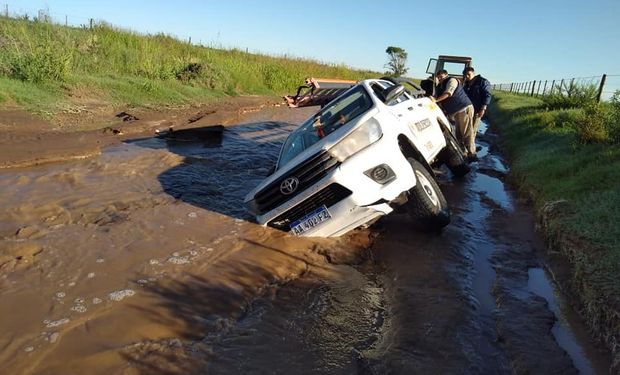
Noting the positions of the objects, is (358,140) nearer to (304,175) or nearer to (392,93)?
(304,175)

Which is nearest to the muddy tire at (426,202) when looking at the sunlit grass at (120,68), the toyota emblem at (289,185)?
the toyota emblem at (289,185)

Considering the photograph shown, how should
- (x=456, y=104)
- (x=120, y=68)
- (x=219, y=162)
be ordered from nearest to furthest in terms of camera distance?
(x=219, y=162) < (x=456, y=104) < (x=120, y=68)

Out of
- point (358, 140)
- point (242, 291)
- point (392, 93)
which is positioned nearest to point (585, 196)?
point (392, 93)

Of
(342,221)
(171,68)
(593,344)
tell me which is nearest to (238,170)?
(342,221)

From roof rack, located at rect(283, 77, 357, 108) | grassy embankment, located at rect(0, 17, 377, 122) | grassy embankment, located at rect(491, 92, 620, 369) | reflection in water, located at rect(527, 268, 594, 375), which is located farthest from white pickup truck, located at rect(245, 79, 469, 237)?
grassy embankment, located at rect(0, 17, 377, 122)

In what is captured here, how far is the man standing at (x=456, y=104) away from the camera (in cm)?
927

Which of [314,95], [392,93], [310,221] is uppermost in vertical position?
[392,93]

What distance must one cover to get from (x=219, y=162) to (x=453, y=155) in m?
4.14

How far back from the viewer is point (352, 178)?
4805mm

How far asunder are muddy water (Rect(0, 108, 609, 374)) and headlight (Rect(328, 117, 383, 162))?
1013 mm

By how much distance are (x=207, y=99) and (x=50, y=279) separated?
13.2 metres

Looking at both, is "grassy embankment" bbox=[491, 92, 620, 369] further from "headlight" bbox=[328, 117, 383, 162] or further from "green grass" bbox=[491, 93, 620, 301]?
"headlight" bbox=[328, 117, 383, 162]

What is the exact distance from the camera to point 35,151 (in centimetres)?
769

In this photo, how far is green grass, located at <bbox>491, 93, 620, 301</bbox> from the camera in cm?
466
